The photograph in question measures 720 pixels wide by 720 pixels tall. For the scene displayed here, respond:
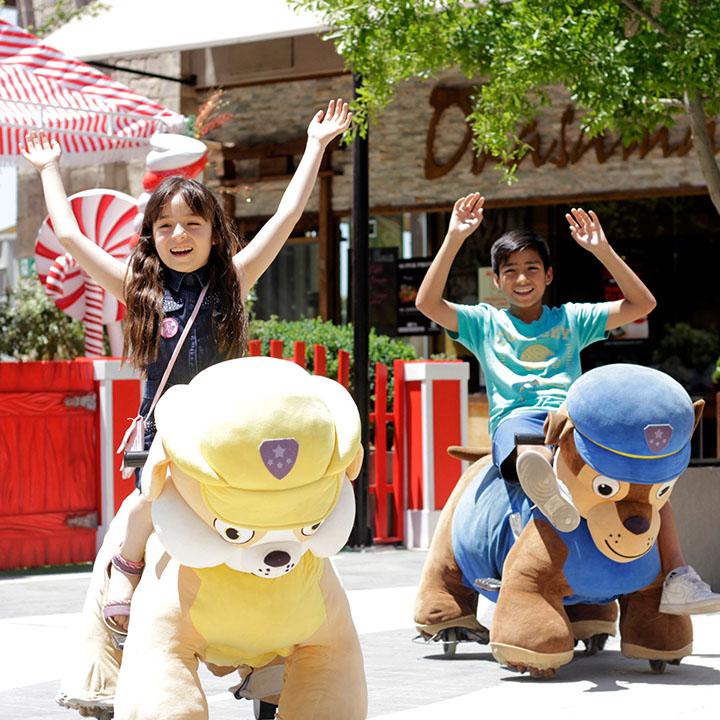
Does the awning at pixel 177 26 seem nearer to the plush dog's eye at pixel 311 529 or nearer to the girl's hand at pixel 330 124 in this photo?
the girl's hand at pixel 330 124

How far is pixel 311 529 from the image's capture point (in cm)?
362

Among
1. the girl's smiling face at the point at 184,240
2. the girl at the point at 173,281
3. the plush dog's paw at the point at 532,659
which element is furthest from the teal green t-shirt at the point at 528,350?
the girl's smiling face at the point at 184,240

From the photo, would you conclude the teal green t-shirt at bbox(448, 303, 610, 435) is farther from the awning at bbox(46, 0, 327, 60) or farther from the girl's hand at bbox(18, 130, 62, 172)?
the awning at bbox(46, 0, 327, 60)

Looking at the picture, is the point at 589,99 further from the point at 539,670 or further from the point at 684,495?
the point at 539,670

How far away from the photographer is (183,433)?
357 centimetres

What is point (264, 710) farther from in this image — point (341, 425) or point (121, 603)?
point (341, 425)

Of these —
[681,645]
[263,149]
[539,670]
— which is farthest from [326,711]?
[263,149]

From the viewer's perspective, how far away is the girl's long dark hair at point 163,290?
4148 millimetres

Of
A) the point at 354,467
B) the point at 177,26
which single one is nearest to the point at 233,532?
the point at 354,467

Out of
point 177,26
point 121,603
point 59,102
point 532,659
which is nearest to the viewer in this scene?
point 121,603

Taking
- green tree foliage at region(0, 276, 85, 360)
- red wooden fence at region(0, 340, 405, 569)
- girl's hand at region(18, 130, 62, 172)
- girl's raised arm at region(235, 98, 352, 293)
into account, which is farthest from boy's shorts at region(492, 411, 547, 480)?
green tree foliage at region(0, 276, 85, 360)

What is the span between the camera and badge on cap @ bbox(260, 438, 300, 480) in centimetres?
347

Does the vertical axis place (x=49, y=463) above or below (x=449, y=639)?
above

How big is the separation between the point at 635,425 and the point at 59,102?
24.2 ft
